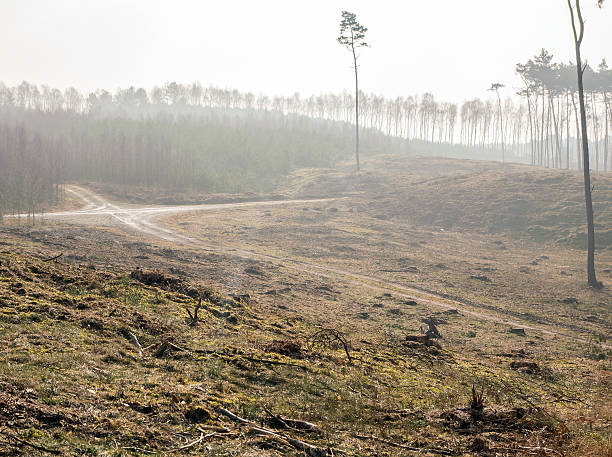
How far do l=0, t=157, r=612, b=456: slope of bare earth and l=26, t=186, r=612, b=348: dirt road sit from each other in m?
0.23

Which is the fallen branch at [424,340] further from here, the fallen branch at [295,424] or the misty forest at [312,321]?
the fallen branch at [295,424]

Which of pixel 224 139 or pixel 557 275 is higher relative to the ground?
pixel 224 139

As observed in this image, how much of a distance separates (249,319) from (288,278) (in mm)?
9819

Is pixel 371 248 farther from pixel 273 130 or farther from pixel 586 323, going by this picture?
pixel 273 130

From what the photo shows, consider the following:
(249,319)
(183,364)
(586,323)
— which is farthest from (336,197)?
(183,364)

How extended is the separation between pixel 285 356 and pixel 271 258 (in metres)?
18.8

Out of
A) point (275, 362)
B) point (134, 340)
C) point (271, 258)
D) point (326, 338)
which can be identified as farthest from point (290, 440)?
point (271, 258)

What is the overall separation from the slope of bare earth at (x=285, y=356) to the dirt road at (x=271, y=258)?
9.2 inches

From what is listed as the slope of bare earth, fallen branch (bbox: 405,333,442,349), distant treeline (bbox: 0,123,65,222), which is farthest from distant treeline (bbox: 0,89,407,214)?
fallen branch (bbox: 405,333,442,349)

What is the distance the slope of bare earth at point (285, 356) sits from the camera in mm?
6812

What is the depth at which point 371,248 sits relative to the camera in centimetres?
3566

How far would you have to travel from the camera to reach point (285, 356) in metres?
10.9

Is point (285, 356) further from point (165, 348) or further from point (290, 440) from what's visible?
point (290, 440)

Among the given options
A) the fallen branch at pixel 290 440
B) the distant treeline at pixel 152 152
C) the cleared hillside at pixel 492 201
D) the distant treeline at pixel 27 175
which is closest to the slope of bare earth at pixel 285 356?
the fallen branch at pixel 290 440
